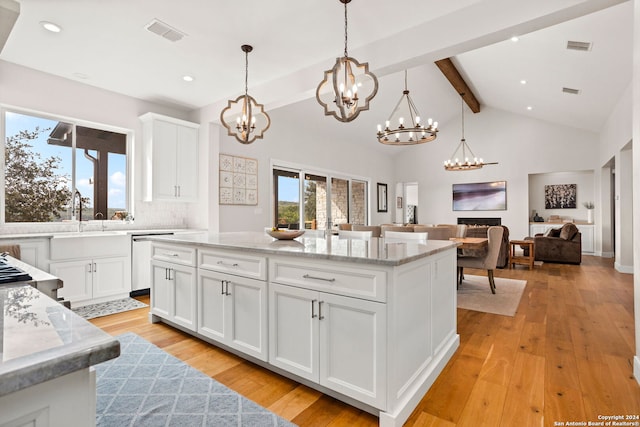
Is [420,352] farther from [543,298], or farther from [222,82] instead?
[222,82]

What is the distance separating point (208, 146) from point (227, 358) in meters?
3.59

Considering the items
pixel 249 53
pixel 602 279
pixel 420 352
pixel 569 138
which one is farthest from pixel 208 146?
pixel 569 138

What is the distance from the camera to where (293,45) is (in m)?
3.45

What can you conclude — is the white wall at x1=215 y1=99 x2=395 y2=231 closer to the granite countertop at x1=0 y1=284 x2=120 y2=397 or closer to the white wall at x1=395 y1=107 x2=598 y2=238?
the white wall at x1=395 y1=107 x2=598 y2=238

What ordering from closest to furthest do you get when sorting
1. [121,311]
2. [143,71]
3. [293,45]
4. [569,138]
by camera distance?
[293,45] → [121,311] → [143,71] → [569,138]

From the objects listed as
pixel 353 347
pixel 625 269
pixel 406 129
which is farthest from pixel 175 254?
pixel 625 269

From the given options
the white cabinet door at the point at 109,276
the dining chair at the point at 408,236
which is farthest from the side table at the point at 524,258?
the white cabinet door at the point at 109,276

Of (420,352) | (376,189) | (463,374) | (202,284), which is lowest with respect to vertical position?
(463,374)

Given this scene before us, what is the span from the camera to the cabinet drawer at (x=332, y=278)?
5.55ft

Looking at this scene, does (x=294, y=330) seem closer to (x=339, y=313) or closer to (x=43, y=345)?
(x=339, y=313)

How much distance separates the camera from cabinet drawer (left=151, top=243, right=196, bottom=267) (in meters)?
2.72

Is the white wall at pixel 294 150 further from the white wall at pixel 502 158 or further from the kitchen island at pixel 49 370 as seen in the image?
the kitchen island at pixel 49 370

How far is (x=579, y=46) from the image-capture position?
4.29 m

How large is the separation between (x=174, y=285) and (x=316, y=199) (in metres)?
4.97
